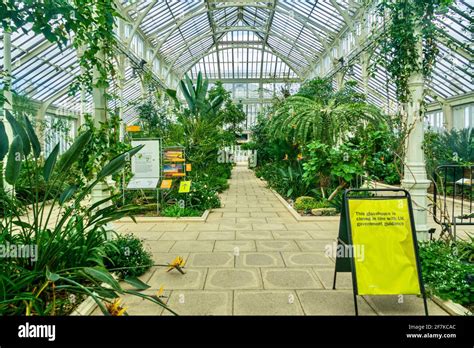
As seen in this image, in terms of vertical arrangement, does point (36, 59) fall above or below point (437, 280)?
above

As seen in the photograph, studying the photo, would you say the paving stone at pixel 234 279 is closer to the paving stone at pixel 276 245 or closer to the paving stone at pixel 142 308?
the paving stone at pixel 142 308

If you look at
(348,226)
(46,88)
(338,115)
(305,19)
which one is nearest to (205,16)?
(305,19)

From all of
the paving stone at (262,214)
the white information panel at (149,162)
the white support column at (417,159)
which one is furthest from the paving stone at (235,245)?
the white information panel at (149,162)

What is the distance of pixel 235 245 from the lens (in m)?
4.50

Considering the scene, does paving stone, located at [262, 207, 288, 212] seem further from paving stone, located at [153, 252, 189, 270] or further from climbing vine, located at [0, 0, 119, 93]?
climbing vine, located at [0, 0, 119, 93]

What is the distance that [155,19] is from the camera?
61.9 ft

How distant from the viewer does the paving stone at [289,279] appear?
10.1 ft

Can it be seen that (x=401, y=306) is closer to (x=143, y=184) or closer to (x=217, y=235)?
(x=217, y=235)

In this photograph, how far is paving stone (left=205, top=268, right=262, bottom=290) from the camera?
3053mm

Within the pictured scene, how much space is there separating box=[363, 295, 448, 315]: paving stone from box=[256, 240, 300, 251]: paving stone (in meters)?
1.56

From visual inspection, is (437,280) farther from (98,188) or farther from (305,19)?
(305,19)

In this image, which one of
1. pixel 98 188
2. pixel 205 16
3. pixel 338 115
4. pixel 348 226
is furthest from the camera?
pixel 205 16

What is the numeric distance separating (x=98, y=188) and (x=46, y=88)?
12794 millimetres

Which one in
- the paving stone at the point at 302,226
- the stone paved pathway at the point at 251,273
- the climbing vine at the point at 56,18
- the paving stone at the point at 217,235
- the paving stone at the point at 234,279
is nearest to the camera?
the climbing vine at the point at 56,18
